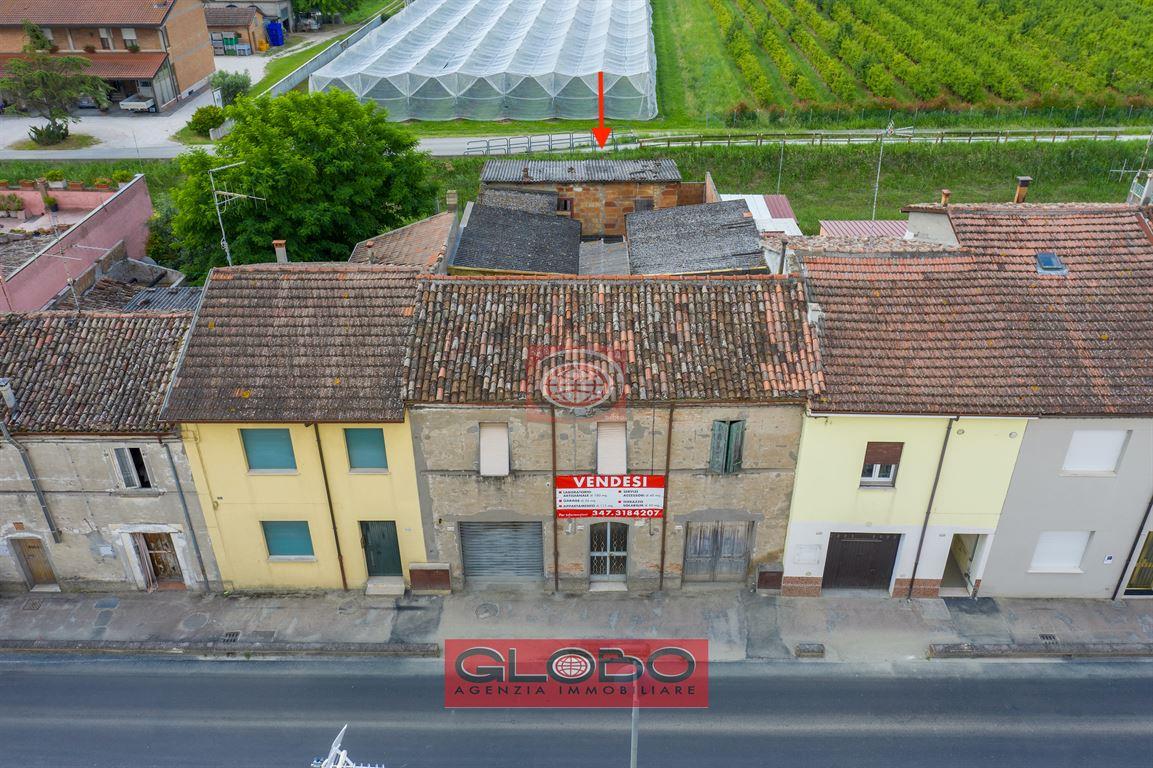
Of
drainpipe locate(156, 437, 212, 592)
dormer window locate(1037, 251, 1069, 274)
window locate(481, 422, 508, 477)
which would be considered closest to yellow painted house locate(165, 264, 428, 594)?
drainpipe locate(156, 437, 212, 592)

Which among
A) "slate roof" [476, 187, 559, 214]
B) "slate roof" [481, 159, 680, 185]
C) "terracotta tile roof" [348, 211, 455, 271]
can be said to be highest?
"terracotta tile roof" [348, 211, 455, 271]

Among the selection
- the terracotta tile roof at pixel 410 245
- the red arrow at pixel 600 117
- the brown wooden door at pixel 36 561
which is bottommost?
the brown wooden door at pixel 36 561

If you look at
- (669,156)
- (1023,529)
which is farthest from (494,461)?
(669,156)

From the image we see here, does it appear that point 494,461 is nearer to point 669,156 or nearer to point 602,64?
point 669,156

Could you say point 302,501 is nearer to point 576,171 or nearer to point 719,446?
point 719,446

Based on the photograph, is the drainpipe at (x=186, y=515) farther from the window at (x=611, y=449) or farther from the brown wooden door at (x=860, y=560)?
the brown wooden door at (x=860, y=560)

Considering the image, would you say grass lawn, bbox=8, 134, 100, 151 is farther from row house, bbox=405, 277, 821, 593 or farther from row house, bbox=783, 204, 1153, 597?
row house, bbox=783, 204, 1153, 597

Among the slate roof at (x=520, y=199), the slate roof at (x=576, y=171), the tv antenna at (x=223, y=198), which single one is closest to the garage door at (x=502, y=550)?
the tv antenna at (x=223, y=198)

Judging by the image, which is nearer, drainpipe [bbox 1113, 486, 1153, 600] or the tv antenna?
drainpipe [bbox 1113, 486, 1153, 600]
